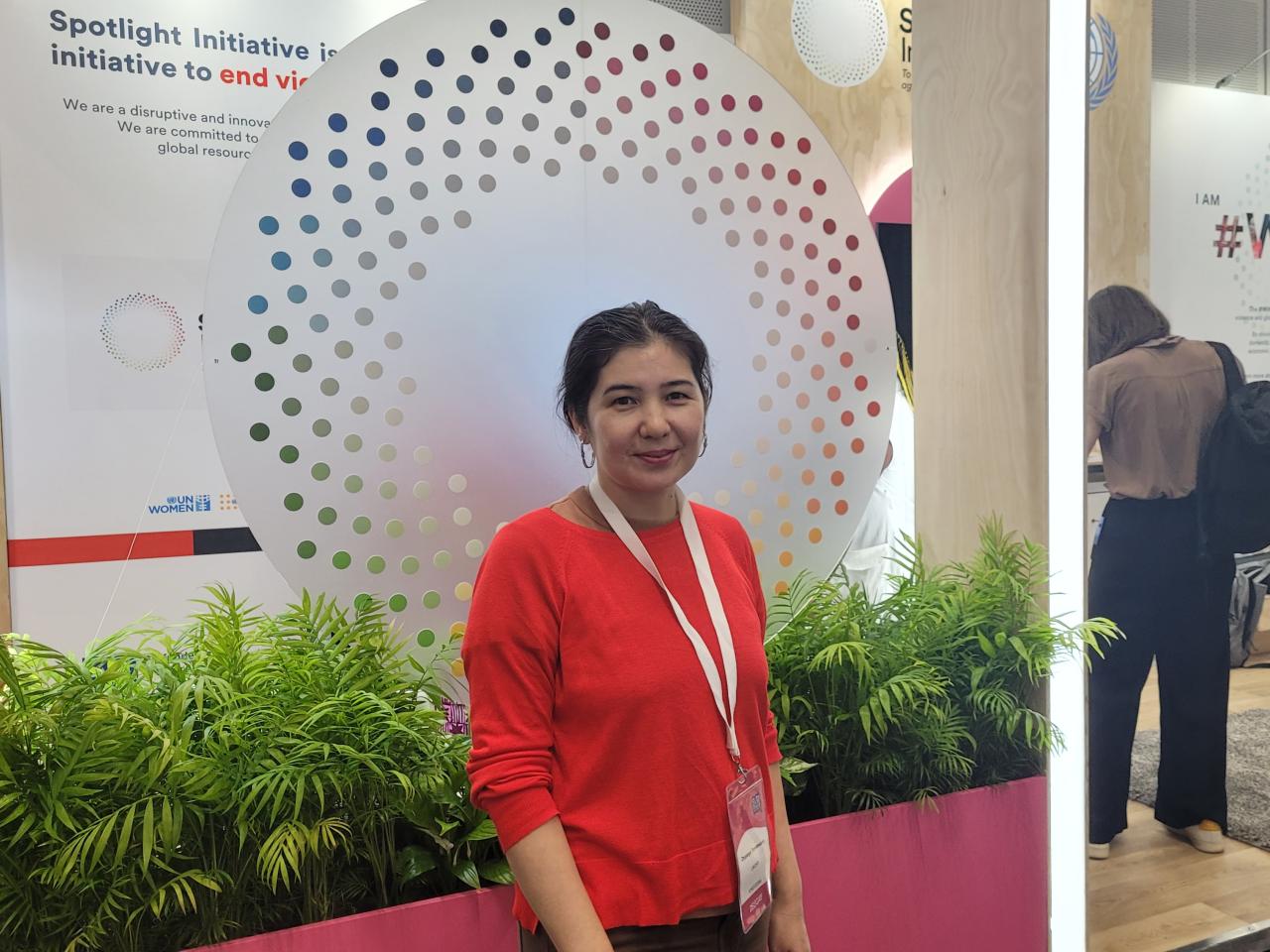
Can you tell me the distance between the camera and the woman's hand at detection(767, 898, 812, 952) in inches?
54.4

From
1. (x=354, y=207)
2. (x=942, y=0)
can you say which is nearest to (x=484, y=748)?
(x=354, y=207)

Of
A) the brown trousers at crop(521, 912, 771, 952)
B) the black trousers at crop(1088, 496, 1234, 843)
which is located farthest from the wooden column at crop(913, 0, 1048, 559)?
the brown trousers at crop(521, 912, 771, 952)

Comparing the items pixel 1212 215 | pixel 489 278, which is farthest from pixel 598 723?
pixel 1212 215

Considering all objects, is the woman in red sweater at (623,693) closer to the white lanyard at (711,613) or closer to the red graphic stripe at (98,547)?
the white lanyard at (711,613)

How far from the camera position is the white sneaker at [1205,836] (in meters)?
2.73

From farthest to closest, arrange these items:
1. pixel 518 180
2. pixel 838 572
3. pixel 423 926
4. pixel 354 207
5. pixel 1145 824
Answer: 1. pixel 1145 824
2. pixel 838 572
3. pixel 518 180
4. pixel 354 207
5. pixel 423 926

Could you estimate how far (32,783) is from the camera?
54.6 inches

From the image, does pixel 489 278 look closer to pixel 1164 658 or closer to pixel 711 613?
pixel 711 613

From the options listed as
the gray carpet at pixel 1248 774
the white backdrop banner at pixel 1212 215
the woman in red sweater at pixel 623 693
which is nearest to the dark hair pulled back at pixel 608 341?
the woman in red sweater at pixel 623 693

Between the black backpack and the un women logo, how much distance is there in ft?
2.49

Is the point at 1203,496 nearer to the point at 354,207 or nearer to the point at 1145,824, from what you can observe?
the point at 1145,824

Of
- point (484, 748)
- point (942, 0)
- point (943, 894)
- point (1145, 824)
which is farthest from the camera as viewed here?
point (1145, 824)

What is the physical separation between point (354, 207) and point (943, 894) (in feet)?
5.74

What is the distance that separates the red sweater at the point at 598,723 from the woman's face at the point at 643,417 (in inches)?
3.8
